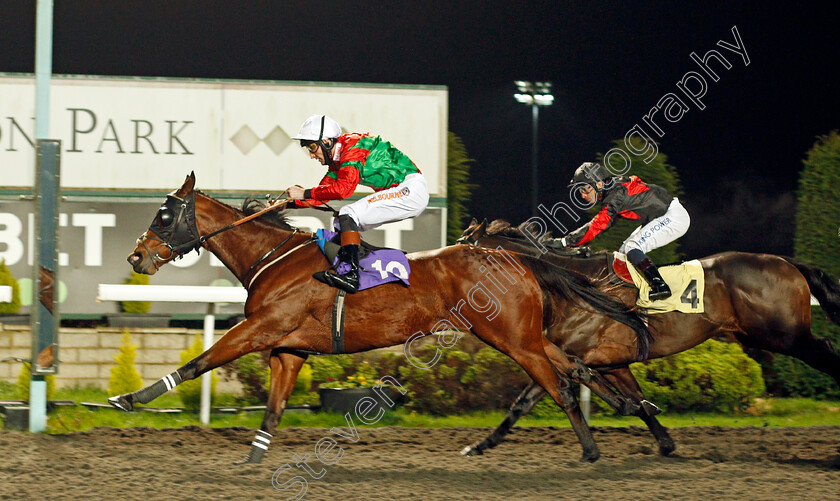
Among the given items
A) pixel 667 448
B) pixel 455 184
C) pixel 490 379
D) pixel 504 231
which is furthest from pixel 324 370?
pixel 455 184

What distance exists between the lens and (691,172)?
18.3 metres

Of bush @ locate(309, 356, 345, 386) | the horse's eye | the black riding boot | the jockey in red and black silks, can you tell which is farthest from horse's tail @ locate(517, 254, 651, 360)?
bush @ locate(309, 356, 345, 386)

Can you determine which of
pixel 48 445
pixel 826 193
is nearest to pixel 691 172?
pixel 826 193

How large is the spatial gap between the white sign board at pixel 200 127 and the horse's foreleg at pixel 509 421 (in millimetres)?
Answer: 3180

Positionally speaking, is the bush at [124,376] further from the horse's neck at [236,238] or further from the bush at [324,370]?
the horse's neck at [236,238]

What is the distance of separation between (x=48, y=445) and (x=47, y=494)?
1135 mm

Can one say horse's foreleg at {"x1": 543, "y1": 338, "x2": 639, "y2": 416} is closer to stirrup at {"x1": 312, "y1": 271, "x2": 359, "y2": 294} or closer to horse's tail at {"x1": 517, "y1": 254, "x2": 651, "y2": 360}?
horse's tail at {"x1": 517, "y1": 254, "x2": 651, "y2": 360}

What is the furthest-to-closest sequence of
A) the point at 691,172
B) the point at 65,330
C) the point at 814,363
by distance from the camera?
the point at 691,172 → the point at 65,330 → the point at 814,363

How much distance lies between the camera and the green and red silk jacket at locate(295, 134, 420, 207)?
4.46 metres

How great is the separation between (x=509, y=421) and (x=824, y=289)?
2117 millimetres

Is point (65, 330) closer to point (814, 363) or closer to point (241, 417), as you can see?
point (241, 417)

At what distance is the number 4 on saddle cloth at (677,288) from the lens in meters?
5.18

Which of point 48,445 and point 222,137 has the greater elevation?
point 222,137

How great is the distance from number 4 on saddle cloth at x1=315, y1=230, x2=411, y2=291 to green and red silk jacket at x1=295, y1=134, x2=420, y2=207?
0.79 ft
